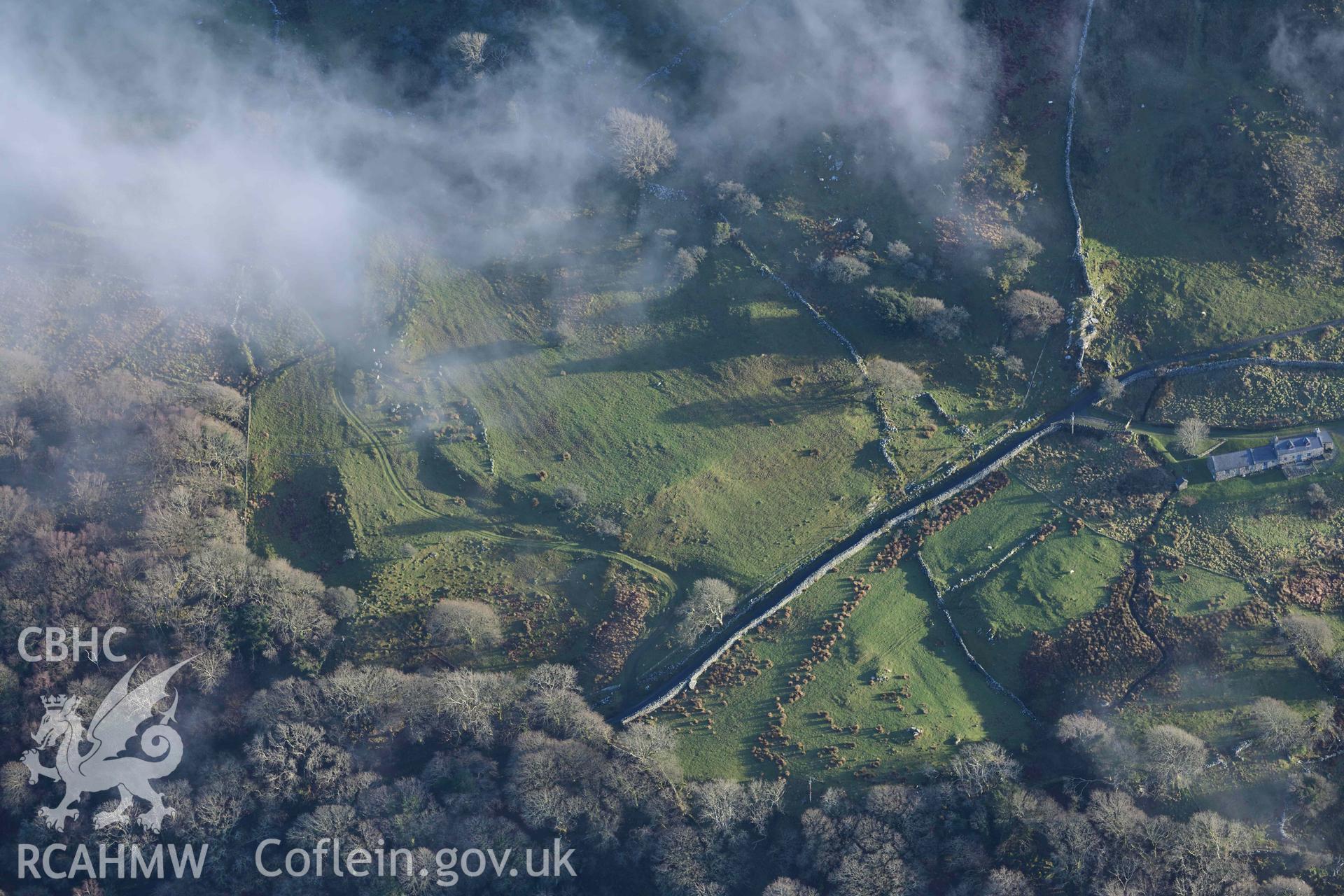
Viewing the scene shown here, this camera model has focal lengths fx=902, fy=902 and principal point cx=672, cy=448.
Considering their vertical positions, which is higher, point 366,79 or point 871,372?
point 366,79

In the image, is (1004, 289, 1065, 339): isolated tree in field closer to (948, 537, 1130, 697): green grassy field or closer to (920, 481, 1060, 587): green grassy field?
(920, 481, 1060, 587): green grassy field

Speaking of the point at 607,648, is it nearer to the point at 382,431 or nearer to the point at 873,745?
the point at 873,745

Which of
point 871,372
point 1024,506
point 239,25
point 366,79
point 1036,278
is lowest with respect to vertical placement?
point 1024,506


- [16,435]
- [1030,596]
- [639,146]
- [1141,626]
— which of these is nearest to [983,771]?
[1030,596]

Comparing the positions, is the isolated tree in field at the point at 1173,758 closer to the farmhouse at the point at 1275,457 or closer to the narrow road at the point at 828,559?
the farmhouse at the point at 1275,457

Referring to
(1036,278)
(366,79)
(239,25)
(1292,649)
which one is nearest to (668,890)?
(1292,649)

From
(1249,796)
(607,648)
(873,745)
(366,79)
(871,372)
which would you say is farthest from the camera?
(366,79)

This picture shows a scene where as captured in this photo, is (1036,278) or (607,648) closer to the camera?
(607,648)

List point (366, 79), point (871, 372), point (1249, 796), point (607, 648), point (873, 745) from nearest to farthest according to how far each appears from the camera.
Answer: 1. point (1249, 796)
2. point (873, 745)
3. point (607, 648)
4. point (871, 372)
5. point (366, 79)
